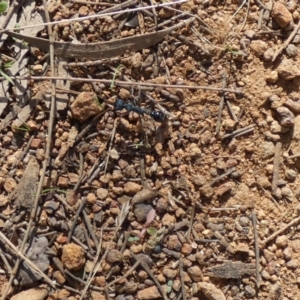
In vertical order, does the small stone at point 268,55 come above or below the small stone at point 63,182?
above

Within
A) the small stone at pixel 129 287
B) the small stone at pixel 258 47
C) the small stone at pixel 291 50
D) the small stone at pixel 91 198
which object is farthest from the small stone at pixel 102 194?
the small stone at pixel 291 50

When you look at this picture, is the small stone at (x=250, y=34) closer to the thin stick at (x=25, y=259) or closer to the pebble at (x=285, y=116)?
the pebble at (x=285, y=116)

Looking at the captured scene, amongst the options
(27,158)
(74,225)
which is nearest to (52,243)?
(74,225)

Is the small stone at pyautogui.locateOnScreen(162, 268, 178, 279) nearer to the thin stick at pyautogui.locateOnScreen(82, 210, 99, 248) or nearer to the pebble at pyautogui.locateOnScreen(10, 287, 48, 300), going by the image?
the thin stick at pyautogui.locateOnScreen(82, 210, 99, 248)

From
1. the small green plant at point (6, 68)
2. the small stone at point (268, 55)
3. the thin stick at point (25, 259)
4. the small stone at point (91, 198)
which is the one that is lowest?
the thin stick at point (25, 259)

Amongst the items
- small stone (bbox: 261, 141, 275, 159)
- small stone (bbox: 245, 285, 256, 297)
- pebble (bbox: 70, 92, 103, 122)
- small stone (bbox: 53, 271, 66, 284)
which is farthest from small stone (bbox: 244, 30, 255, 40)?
small stone (bbox: 53, 271, 66, 284)

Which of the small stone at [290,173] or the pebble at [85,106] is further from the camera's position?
the small stone at [290,173]
